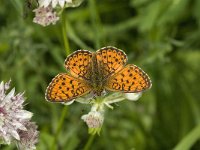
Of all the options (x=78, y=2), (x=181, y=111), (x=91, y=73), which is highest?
(x=78, y=2)

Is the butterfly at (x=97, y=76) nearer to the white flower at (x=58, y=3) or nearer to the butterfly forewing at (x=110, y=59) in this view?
the butterfly forewing at (x=110, y=59)

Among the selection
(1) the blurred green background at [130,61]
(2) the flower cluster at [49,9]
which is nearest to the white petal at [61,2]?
(2) the flower cluster at [49,9]

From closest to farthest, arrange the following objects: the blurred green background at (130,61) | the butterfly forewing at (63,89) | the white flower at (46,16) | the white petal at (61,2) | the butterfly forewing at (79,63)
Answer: the butterfly forewing at (63,89)
the butterfly forewing at (79,63)
the white petal at (61,2)
the white flower at (46,16)
the blurred green background at (130,61)

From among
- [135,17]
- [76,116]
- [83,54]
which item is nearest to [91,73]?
[83,54]

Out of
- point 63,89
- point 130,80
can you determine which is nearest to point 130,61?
point 130,80

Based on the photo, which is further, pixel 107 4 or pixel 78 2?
A: pixel 107 4

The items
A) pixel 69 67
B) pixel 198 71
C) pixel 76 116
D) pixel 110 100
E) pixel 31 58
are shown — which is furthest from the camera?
pixel 198 71

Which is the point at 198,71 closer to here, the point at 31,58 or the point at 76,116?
the point at 76,116

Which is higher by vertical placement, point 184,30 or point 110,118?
point 184,30
